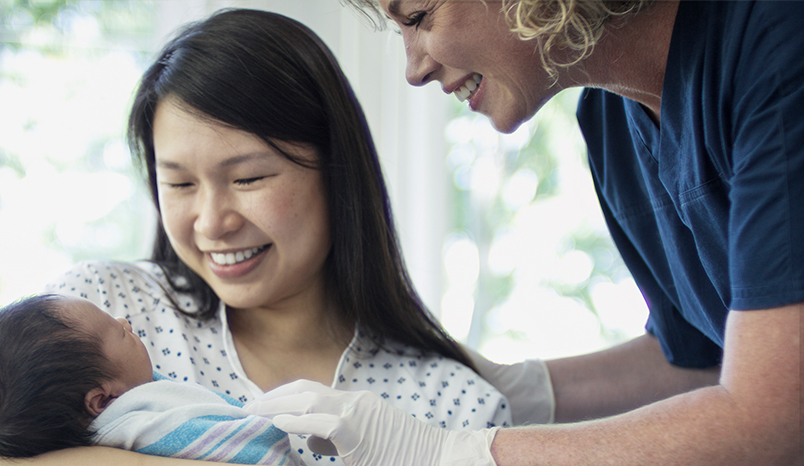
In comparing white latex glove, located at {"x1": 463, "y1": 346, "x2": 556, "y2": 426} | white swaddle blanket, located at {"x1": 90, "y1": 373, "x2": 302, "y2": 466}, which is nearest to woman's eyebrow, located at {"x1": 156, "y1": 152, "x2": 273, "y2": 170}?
white swaddle blanket, located at {"x1": 90, "y1": 373, "x2": 302, "y2": 466}

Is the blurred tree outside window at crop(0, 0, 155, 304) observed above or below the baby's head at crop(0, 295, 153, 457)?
above

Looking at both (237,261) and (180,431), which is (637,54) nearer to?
(237,261)

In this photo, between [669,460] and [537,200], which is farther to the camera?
[537,200]

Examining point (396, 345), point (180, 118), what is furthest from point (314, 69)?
point (396, 345)

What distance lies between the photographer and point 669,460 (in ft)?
2.29

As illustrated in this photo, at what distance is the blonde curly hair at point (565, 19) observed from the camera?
830mm

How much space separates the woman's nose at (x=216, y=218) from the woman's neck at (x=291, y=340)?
10.1 inches

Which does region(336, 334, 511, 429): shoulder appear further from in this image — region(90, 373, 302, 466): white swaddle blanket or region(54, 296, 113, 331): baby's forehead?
region(54, 296, 113, 331): baby's forehead

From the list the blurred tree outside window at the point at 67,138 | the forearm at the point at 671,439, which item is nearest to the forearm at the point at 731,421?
the forearm at the point at 671,439

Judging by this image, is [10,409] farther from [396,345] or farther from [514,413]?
[514,413]

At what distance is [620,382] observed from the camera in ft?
4.35

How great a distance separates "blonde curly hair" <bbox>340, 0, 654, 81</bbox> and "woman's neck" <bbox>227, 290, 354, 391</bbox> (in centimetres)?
A: 70

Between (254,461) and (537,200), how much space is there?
1866 millimetres

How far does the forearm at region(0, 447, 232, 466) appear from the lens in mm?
796
